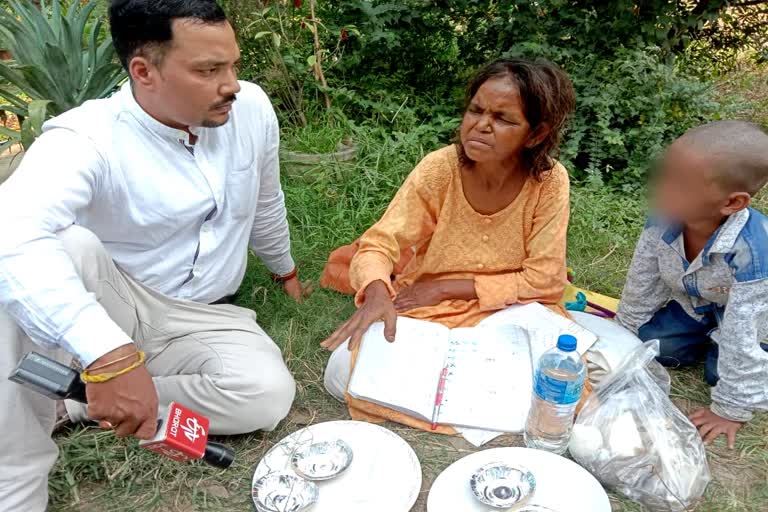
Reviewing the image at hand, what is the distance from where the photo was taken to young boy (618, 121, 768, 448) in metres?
1.75

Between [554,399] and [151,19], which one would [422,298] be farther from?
[151,19]

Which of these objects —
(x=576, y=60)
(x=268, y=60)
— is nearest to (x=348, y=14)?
(x=268, y=60)

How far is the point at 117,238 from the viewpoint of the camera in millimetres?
1842

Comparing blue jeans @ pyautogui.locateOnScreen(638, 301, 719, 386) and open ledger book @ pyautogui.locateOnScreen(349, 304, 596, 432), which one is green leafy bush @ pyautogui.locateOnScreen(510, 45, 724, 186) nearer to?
blue jeans @ pyautogui.locateOnScreen(638, 301, 719, 386)

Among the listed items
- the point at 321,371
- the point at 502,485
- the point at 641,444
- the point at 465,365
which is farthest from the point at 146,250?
the point at 641,444

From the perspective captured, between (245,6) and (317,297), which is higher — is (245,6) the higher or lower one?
the higher one

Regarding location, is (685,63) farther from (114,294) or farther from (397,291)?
(114,294)

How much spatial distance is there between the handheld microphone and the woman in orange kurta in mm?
588

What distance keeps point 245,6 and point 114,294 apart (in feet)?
9.22

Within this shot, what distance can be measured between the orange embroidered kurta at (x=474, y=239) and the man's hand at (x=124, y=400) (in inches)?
30.9

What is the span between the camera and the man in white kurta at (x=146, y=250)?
4.66 feet

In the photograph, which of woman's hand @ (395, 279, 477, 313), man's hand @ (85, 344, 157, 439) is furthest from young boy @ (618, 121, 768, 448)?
man's hand @ (85, 344, 157, 439)

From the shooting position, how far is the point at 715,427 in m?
1.96

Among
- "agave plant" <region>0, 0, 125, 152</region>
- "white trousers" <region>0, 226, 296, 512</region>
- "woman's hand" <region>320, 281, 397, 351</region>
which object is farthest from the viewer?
"agave plant" <region>0, 0, 125, 152</region>
